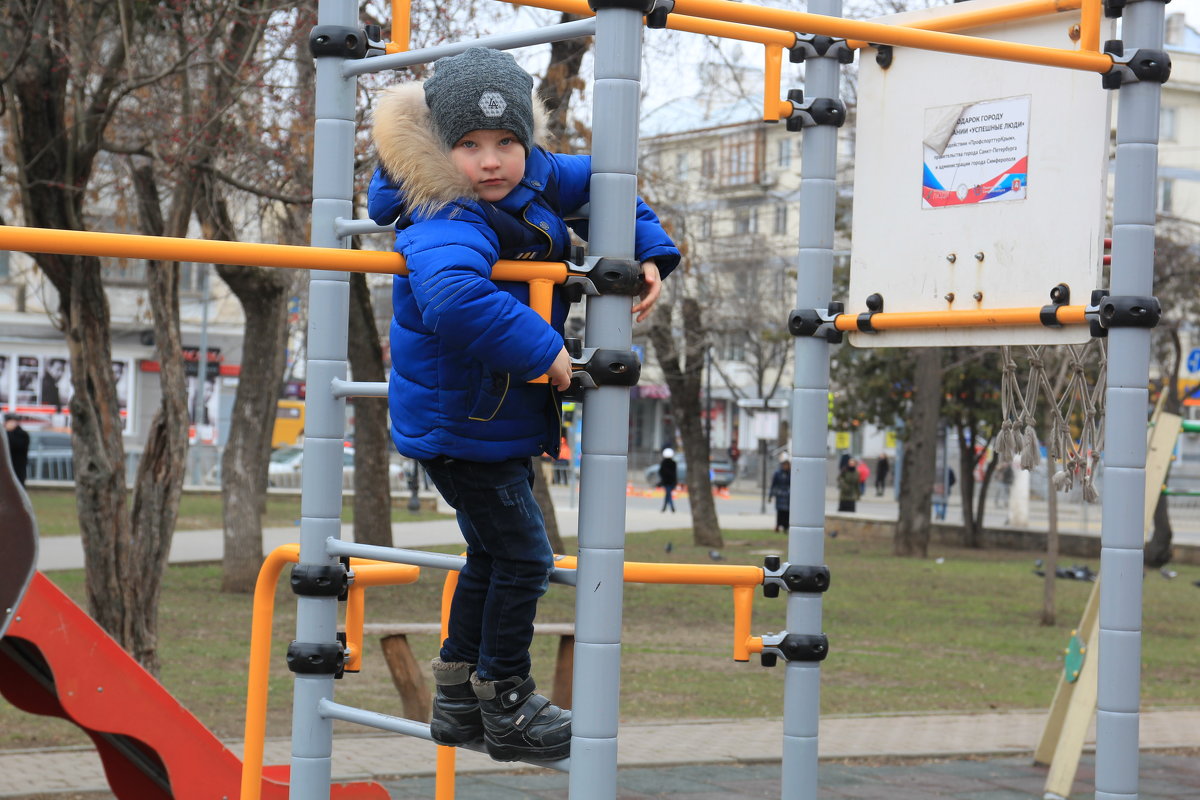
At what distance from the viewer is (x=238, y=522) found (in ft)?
51.2

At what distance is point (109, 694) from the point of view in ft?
16.8

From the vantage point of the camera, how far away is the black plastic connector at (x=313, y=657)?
409 centimetres

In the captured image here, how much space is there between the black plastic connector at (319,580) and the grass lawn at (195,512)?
17283 mm

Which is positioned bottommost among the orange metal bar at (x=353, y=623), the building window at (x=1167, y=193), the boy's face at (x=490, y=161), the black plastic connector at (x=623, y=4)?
the orange metal bar at (x=353, y=623)

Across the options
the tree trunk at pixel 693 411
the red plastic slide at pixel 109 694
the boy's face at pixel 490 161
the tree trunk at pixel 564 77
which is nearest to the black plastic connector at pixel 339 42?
the boy's face at pixel 490 161

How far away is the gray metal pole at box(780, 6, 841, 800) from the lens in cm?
445

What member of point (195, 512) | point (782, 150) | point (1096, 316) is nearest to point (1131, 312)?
point (1096, 316)

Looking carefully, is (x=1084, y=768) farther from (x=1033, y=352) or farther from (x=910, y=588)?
(x=910, y=588)

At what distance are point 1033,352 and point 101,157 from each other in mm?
14182

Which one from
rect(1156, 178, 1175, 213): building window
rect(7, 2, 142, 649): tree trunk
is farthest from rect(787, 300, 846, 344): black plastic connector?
rect(1156, 178, 1175, 213): building window

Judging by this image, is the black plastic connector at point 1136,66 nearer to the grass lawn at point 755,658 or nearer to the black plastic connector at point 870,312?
the black plastic connector at point 870,312

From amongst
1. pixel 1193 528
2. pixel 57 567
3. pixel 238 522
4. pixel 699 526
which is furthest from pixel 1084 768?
pixel 1193 528

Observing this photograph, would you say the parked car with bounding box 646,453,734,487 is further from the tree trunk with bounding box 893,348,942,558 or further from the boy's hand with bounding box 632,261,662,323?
the boy's hand with bounding box 632,261,662,323

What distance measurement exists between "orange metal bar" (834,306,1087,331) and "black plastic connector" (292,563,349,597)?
1640 millimetres
